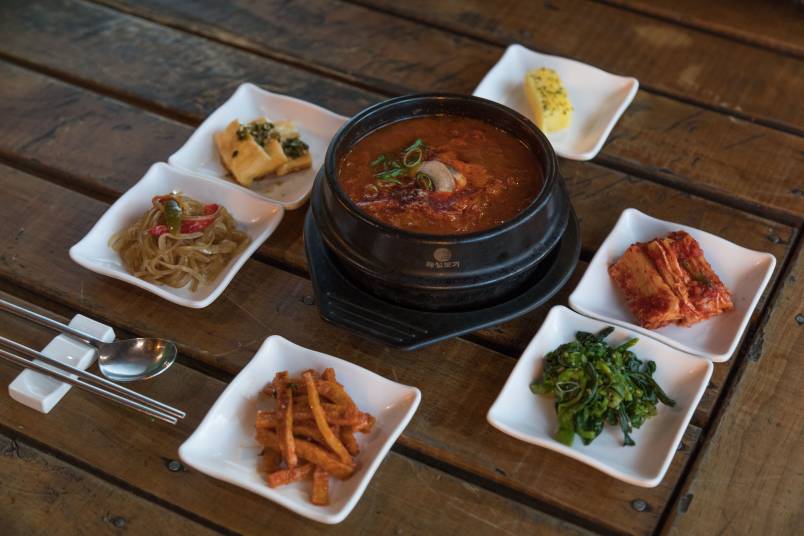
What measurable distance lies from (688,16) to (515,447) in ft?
7.03

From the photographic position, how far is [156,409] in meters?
2.11

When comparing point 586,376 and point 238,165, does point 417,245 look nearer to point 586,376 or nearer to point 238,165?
point 586,376

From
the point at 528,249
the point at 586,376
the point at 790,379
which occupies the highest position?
the point at 528,249

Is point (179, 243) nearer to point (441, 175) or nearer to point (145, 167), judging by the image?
point (145, 167)

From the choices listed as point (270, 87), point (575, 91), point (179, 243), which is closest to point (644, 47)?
point (575, 91)

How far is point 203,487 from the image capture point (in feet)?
6.63

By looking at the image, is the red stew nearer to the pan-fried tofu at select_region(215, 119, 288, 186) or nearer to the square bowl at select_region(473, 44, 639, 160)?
the pan-fried tofu at select_region(215, 119, 288, 186)

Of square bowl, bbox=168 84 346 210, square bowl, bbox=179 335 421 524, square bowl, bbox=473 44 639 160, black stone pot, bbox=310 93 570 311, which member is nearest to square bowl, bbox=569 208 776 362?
black stone pot, bbox=310 93 570 311

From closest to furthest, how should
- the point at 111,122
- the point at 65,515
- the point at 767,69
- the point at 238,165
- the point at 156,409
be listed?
the point at 65,515
the point at 156,409
the point at 238,165
the point at 111,122
the point at 767,69

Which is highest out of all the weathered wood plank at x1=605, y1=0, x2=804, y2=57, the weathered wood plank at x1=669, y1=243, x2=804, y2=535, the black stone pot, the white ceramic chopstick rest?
the black stone pot

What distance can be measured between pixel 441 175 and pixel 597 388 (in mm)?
668

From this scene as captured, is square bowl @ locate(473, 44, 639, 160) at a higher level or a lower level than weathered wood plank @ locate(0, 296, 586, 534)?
higher

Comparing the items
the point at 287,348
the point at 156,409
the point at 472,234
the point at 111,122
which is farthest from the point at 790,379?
the point at 111,122

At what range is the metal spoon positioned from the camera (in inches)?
88.0
